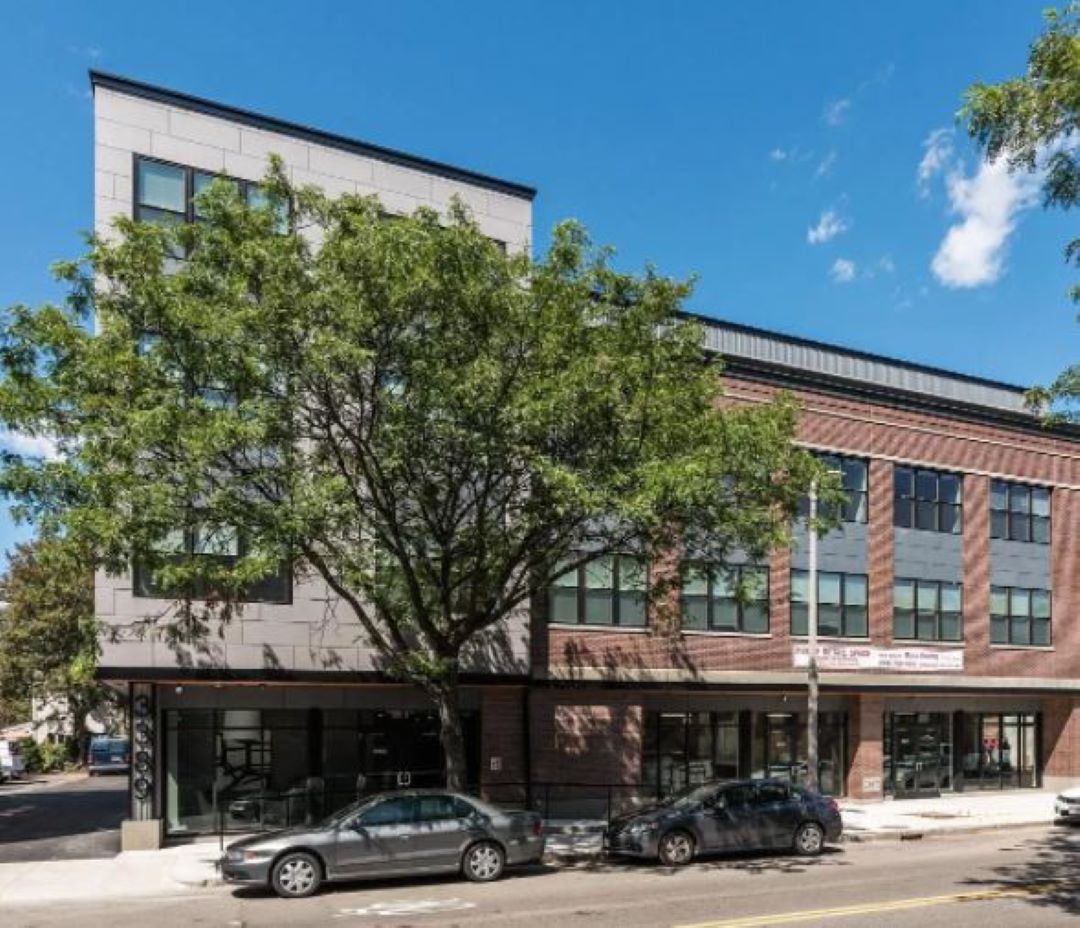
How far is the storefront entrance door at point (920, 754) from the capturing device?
31.1m

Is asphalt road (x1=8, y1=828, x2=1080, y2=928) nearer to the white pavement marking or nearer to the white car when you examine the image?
the white pavement marking

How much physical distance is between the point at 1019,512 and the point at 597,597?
14.4 meters

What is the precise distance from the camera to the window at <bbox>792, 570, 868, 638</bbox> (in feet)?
96.2

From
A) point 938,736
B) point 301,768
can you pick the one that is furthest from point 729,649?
point 301,768

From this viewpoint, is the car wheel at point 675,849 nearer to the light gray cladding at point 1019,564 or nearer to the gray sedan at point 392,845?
the gray sedan at point 392,845

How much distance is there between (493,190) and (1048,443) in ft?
62.9

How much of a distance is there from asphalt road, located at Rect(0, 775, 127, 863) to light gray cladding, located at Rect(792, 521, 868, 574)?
17335 mm

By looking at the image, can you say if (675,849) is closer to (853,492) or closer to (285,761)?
(285,761)

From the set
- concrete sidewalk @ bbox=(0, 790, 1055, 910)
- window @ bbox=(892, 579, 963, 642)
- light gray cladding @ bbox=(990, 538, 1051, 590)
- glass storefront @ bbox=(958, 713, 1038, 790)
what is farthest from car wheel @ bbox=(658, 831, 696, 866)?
light gray cladding @ bbox=(990, 538, 1051, 590)

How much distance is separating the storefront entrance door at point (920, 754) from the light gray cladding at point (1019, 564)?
14.4 feet

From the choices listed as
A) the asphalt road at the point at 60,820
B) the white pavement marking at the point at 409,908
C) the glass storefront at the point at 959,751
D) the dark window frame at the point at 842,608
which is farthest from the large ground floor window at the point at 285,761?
the glass storefront at the point at 959,751

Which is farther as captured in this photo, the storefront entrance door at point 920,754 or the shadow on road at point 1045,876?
the storefront entrance door at point 920,754

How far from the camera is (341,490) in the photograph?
1562 cm

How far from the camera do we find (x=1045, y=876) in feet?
54.8
